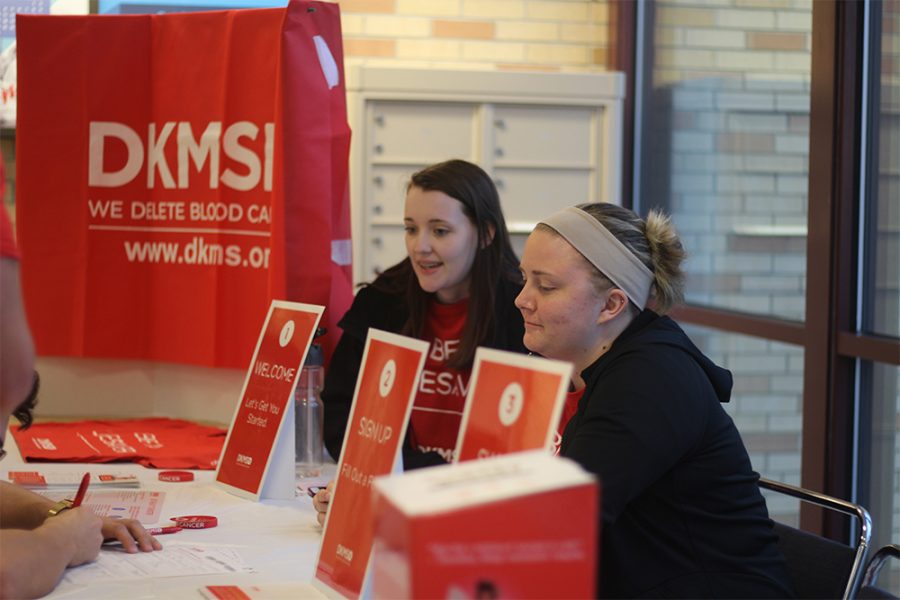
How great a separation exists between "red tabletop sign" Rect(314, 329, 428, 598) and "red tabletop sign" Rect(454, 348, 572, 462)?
0.66ft

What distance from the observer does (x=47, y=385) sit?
328 cm

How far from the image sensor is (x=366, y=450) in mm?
1646

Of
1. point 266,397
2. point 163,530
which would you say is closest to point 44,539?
point 163,530

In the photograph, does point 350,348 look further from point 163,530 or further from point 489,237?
point 163,530

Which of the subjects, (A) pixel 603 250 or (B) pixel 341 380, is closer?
(A) pixel 603 250

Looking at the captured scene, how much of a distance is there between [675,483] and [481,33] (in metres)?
3.51

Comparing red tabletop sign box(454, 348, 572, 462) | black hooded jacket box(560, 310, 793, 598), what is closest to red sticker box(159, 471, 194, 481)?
black hooded jacket box(560, 310, 793, 598)

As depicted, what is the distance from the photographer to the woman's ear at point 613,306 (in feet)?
6.54

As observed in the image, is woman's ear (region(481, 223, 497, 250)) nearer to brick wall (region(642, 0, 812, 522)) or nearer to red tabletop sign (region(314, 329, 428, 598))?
brick wall (region(642, 0, 812, 522))

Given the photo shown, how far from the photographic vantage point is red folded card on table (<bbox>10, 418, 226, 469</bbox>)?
2.73 metres

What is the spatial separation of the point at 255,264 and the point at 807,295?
5.55ft

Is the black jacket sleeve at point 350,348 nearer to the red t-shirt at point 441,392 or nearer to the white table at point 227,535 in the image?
the red t-shirt at point 441,392

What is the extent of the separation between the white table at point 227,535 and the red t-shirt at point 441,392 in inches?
13.0

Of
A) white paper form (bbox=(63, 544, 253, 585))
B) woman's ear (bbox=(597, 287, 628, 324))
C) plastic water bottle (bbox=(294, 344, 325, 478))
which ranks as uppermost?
woman's ear (bbox=(597, 287, 628, 324))
